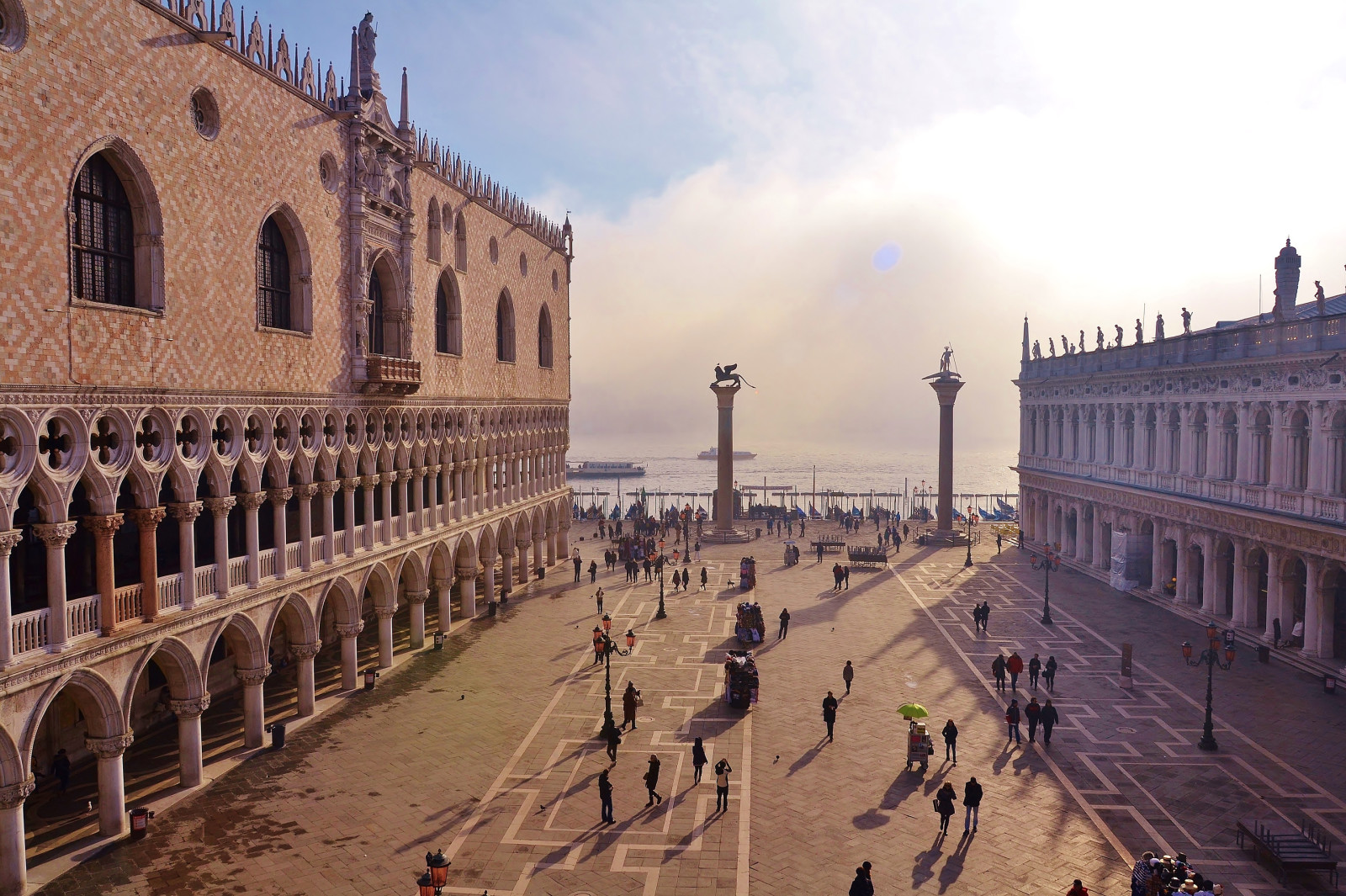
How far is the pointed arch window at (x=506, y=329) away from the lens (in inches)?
1566

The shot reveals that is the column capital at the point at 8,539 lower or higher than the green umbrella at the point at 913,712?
higher

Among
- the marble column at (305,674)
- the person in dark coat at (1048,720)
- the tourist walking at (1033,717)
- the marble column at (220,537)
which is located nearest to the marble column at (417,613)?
the marble column at (305,674)

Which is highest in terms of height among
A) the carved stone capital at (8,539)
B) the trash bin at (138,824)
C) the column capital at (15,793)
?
the carved stone capital at (8,539)

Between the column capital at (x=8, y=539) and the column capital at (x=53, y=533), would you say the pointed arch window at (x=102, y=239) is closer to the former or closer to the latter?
the column capital at (x=53, y=533)

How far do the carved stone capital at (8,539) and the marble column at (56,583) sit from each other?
29.3 inches

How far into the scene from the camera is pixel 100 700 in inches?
649

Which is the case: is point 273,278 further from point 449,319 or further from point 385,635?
point 385,635

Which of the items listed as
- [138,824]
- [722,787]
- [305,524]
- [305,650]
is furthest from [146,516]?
[722,787]

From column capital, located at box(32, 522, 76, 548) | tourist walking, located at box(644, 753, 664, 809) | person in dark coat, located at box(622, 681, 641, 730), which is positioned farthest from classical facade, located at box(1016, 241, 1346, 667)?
column capital, located at box(32, 522, 76, 548)

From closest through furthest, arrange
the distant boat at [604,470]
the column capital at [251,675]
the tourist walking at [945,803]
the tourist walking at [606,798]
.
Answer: the tourist walking at [945,803] < the tourist walking at [606,798] < the column capital at [251,675] < the distant boat at [604,470]

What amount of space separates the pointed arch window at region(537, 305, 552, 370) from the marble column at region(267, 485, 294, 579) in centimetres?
2402

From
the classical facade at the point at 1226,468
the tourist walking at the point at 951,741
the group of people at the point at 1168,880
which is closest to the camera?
the group of people at the point at 1168,880

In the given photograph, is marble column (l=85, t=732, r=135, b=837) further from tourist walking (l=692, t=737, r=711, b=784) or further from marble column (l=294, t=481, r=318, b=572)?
tourist walking (l=692, t=737, r=711, b=784)

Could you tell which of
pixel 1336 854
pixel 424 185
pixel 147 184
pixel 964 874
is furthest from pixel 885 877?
pixel 424 185
